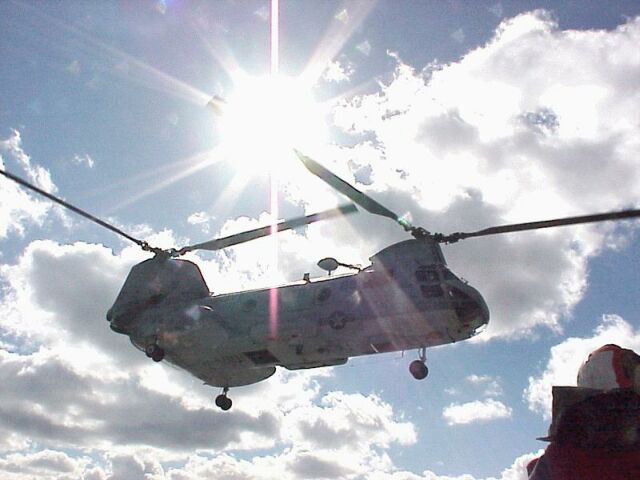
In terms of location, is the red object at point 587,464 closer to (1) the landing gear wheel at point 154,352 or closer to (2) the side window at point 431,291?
(2) the side window at point 431,291

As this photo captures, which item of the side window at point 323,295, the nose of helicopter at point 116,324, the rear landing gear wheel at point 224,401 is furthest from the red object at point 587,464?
the nose of helicopter at point 116,324

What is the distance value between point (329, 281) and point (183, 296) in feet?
26.6

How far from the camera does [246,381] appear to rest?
26859 millimetres

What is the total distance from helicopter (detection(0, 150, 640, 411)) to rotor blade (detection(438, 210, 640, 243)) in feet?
0.19

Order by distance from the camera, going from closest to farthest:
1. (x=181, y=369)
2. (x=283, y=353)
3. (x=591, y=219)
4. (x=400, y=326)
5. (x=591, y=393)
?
1. (x=591, y=393)
2. (x=591, y=219)
3. (x=400, y=326)
4. (x=283, y=353)
5. (x=181, y=369)

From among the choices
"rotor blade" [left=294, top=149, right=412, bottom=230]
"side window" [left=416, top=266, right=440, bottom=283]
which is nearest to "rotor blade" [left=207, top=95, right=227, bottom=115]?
"rotor blade" [left=294, top=149, right=412, bottom=230]

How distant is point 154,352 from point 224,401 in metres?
4.52

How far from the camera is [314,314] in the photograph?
887 inches

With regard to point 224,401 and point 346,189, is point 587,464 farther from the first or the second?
point 224,401

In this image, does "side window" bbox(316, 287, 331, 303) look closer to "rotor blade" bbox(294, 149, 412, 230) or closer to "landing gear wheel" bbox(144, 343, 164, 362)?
"rotor blade" bbox(294, 149, 412, 230)

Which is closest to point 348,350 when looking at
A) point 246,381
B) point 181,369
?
point 246,381

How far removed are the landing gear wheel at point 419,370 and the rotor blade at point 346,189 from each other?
5.53 metres

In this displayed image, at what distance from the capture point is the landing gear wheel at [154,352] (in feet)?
82.2

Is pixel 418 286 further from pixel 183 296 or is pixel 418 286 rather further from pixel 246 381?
pixel 183 296
